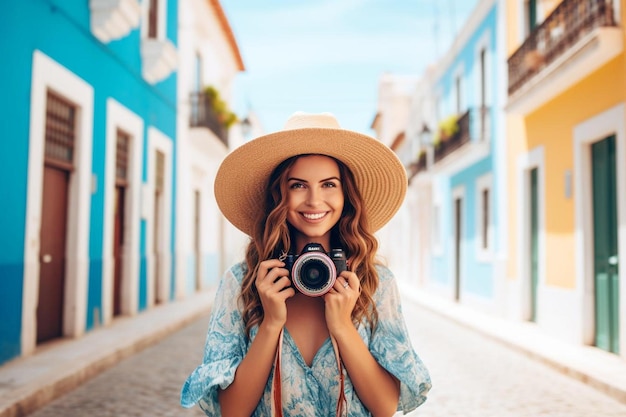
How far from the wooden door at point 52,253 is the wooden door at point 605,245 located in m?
6.71

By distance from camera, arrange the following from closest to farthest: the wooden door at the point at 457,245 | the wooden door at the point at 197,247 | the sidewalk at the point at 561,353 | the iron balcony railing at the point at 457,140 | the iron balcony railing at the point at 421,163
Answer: the sidewalk at the point at 561,353
the iron balcony railing at the point at 457,140
the wooden door at the point at 457,245
the wooden door at the point at 197,247
the iron balcony railing at the point at 421,163

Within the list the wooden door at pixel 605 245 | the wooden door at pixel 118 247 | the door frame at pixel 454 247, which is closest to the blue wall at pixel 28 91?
the wooden door at pixel 118 247

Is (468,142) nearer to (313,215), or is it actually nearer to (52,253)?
(52,253)

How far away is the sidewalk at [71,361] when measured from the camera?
5578 mm

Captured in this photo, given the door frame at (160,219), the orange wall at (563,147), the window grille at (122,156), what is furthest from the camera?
the door frame at (160,219)

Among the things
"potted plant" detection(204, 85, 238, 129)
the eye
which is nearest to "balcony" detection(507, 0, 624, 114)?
the eye

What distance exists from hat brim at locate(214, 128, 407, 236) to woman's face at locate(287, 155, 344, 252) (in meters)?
0.06

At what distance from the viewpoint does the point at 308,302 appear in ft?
7.12

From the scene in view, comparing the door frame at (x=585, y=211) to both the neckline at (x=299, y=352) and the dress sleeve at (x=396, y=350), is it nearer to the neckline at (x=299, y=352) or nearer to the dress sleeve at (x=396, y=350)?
the dress sleeve at (x=396, y=350)

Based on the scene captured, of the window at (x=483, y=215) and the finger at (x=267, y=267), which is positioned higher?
the window at (x=483, y=215)

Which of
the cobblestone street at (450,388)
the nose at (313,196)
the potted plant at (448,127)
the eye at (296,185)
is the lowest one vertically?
the cobblestone street at (450,388)

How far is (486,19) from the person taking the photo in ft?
49.9

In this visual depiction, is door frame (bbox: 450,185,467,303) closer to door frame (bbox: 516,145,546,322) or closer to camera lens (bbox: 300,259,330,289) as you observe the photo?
door frame (bbox: 516,145,546,322)

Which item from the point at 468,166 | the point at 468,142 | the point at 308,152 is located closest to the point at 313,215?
the point at 308,152
